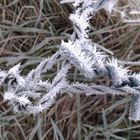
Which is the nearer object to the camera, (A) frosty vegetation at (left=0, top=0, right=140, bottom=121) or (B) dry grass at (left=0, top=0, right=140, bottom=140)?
(A) frosty vegetation at (left=0, top=0, right=140, bottom=121)

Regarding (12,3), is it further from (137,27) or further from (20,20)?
(137,27)

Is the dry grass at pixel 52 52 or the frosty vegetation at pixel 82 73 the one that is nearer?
the frosty vegetation at pixel 82 73

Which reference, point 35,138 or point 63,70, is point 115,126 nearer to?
point 35,138

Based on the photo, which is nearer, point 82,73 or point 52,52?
point 82,73

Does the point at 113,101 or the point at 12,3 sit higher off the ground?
the point at 12,3

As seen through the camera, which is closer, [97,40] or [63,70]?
[63,70]

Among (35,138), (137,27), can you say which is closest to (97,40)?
(137,27)

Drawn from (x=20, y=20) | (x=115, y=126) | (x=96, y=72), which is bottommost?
(x=115, y=126)
